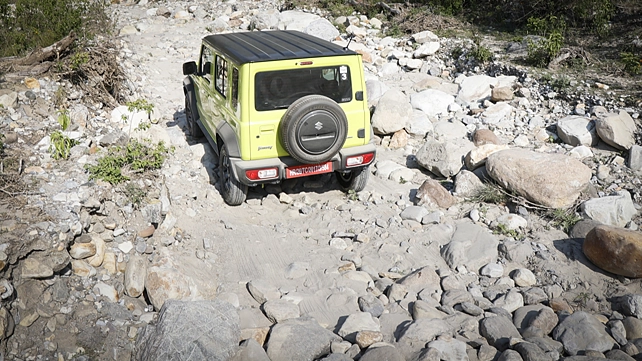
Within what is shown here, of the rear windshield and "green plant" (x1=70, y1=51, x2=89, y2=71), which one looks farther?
"green plant" (x1=70, y1=51, x2=89, y2=71)

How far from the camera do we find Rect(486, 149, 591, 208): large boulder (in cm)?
647

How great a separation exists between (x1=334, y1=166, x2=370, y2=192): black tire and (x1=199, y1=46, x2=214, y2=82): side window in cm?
231

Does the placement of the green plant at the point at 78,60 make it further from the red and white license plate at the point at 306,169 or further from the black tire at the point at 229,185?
the red and white license plate at the point at 306,169

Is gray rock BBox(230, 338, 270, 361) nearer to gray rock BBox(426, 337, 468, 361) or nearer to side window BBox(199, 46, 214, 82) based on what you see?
gray rock BBox(426, 337, 468, 361)

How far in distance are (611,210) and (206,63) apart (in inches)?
219

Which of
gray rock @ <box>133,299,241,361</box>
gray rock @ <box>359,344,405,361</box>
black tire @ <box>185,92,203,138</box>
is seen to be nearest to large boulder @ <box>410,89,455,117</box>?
black tire @ <box>185,92,203,138</box>

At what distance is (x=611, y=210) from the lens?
246 inches

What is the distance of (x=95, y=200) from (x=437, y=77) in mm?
7928

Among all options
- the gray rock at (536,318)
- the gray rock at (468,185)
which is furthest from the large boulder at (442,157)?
the gray rock at (536,318)

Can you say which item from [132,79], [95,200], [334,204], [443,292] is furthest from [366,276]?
[132,79]

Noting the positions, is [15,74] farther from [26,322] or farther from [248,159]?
[26,322]

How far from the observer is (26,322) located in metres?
4.35

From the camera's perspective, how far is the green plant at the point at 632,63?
32.0 ft

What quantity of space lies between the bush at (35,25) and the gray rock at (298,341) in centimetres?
758
